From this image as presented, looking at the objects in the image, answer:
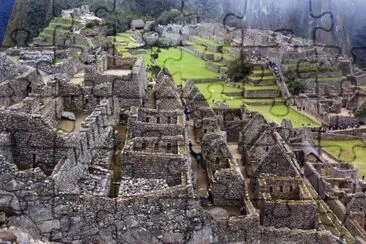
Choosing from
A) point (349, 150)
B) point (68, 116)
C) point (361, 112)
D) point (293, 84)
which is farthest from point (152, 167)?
point (293, 84)

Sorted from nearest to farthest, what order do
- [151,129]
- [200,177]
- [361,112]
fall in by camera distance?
[151,129]
[200,177]
[361,112]

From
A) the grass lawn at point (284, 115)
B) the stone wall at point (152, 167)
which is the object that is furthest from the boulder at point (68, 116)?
the grass lawn at point (284, 115)

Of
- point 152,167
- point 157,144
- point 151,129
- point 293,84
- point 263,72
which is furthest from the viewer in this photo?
point 263,72

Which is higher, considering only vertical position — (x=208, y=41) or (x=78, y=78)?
(x=208, y=41)

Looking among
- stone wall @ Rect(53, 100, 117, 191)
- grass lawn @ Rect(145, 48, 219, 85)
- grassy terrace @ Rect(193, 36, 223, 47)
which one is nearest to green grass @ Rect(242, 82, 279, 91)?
grass lawn @ Rect(145, 48, 219, 85)

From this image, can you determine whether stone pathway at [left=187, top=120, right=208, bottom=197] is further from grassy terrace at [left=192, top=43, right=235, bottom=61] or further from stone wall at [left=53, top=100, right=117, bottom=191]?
grassy terrace at [left=192, top=43, right=235, bottom=61]

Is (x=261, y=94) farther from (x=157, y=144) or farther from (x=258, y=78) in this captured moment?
(x=157, y=144)

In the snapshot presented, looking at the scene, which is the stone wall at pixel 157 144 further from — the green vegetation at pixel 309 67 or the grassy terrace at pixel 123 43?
the green vegetation at pixel 309 67
